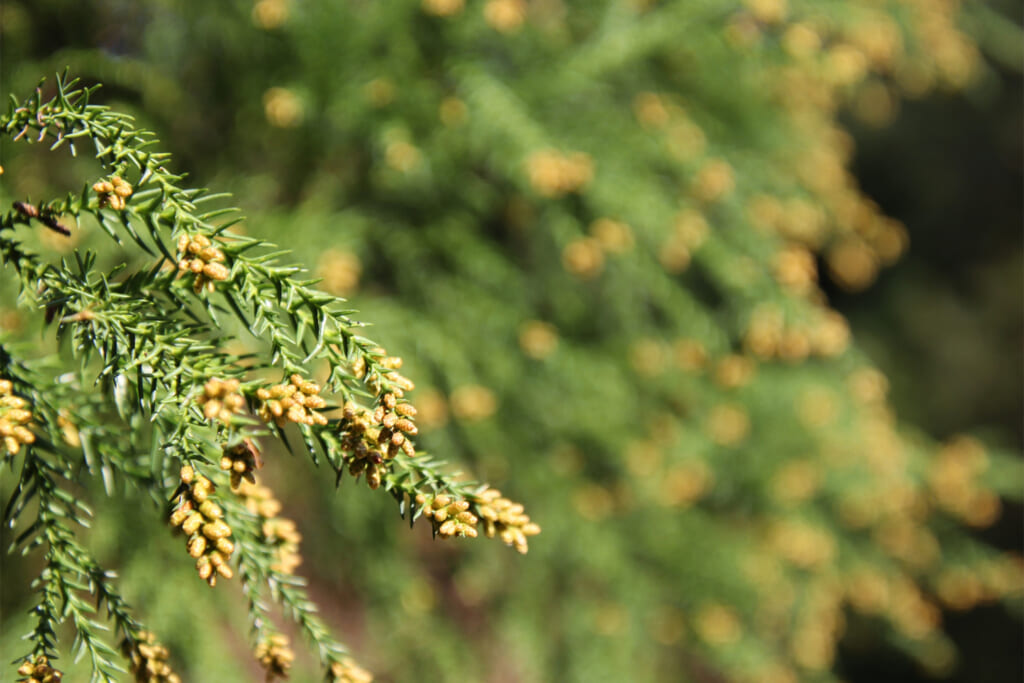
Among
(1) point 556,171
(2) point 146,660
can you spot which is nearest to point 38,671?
(2) point 146,660

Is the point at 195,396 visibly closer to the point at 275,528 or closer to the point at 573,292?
the point at 275,528

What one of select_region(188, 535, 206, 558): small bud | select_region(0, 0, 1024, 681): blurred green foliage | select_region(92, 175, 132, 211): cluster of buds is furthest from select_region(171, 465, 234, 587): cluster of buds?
select_region(0, 0, 1024, 681): blurred green foliage

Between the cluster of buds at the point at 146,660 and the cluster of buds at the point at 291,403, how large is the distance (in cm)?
25

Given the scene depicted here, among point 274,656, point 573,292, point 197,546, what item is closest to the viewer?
point 197,546

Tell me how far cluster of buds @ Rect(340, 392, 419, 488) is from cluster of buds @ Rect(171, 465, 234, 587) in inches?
4.1

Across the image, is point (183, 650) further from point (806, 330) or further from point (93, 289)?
point (806, 330)

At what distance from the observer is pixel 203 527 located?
0.55 m

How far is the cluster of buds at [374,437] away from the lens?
21.9 inches

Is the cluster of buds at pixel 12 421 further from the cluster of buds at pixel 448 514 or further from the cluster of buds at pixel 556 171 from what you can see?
the cluster of buds at pixel 556 171

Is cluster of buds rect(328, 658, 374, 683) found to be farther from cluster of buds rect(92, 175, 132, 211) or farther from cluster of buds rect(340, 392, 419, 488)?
cluster of buds rect(92, 175, 132, 211)

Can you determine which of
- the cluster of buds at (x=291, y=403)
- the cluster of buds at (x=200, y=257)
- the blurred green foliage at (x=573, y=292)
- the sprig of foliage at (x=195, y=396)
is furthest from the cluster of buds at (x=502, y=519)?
the blurred green foliage at (x=573, y=292)

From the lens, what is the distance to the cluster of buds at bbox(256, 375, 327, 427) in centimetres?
55

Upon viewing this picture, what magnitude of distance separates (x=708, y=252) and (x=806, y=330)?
0.92 ft

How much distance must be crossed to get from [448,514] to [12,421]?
350 millimetres
